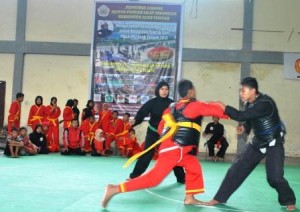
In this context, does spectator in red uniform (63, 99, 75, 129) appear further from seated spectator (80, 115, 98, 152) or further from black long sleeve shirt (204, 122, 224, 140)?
black long sleeve shirt (204, 122, 224, 140)

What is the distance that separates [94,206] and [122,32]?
9429mm

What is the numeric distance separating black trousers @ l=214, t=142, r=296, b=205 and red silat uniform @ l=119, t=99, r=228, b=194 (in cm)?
41

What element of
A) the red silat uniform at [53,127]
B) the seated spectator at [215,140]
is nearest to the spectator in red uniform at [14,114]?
the red silat uniform at [53,127]

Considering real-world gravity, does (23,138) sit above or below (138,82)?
below

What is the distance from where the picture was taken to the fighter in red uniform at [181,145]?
452cm

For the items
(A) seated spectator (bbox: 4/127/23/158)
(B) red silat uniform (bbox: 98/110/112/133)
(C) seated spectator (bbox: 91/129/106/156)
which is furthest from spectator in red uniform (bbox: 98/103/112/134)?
(A) seated spectator (bbox: 4/127/23/158)

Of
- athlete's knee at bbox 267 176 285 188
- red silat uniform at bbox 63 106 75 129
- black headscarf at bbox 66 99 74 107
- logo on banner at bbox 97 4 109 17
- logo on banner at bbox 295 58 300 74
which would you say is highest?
A: logo on banner at bbox 97 4 109 17

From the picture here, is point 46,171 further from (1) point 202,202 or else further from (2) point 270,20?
(2) point 270,20

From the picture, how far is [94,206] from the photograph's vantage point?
4633mm

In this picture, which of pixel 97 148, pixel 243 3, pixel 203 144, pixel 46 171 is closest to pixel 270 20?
pixel 243 3

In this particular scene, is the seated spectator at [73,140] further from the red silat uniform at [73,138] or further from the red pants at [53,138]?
the red pants at [53,138]

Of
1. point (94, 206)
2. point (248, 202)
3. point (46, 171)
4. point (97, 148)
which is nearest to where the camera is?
point (94, 206)

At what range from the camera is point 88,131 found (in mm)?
12117

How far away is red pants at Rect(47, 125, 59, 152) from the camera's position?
12078 millimetres
